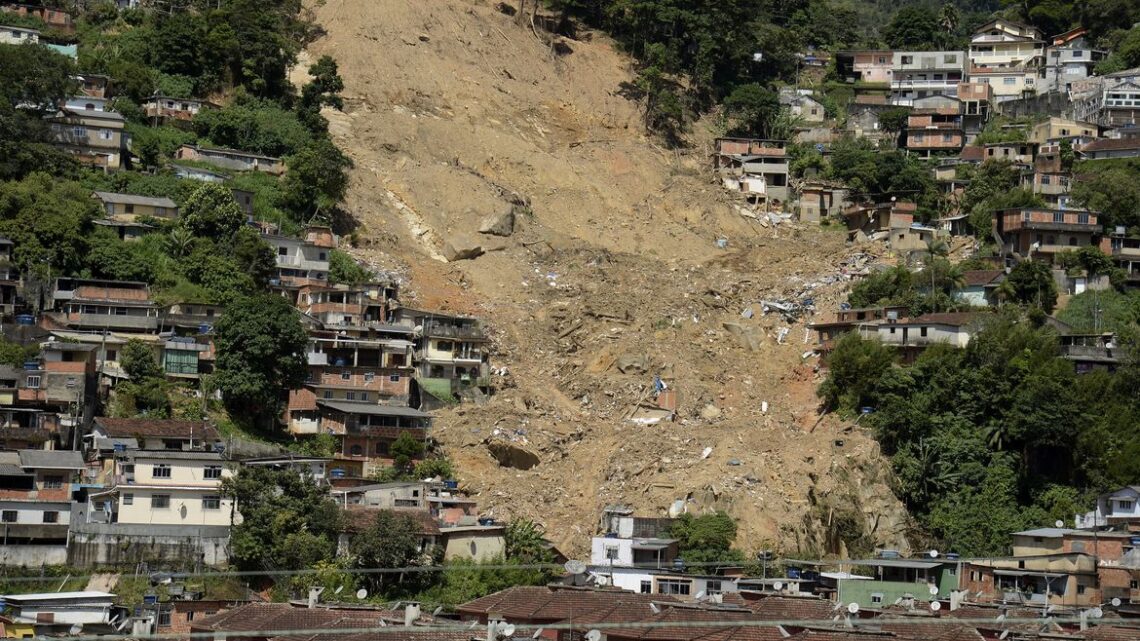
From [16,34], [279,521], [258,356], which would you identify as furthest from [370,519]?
[16,34]

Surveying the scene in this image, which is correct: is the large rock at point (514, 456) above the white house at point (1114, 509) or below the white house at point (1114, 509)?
above

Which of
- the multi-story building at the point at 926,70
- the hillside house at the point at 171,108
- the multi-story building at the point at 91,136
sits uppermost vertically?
the multi-story building at the point at 926,70

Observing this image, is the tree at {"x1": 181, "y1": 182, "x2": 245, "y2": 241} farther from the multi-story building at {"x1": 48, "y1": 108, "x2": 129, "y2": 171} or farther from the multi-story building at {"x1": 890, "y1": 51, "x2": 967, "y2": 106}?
the multi-story building at {"x1": 890, "y1": 51, "x2": 967, "y2": 106}

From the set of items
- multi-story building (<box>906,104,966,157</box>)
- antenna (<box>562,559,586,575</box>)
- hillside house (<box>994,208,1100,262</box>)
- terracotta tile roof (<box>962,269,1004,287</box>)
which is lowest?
antenna (<box>562,559,586,575</box>)

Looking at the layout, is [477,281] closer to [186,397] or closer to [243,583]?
[186,397]

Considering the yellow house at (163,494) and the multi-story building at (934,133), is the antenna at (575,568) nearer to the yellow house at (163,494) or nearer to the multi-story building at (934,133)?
the yellow house at (163,494)

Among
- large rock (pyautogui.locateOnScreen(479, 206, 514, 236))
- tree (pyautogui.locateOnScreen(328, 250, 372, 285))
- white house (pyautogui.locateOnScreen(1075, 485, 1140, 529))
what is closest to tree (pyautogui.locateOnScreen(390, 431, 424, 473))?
tree (pyautogui.locateOnScreen(328, 250, 372, 285))

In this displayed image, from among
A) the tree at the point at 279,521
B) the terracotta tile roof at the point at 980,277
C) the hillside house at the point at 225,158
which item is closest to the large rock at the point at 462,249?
the hillside house at the point at 225,158
